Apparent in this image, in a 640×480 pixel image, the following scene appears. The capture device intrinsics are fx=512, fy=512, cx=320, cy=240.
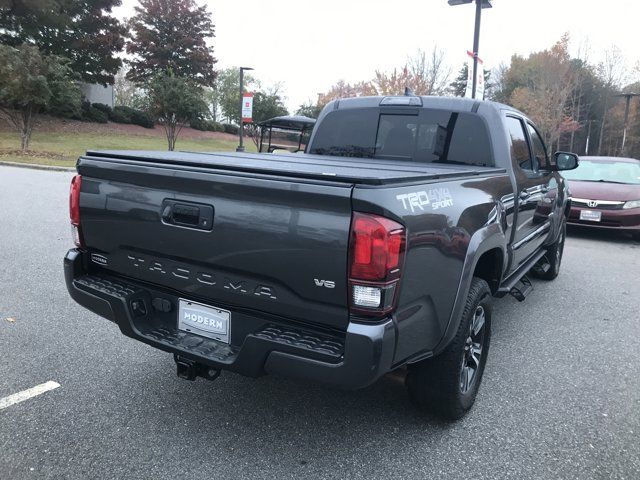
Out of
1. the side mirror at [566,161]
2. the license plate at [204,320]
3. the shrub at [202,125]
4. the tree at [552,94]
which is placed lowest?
the license plate at [204,320]

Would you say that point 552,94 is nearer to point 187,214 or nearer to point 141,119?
point 141,119

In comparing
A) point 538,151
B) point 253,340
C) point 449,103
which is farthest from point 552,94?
point 253,340

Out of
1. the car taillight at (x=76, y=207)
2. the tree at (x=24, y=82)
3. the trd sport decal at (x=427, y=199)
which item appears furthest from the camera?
the tree at (x=24, y=82)

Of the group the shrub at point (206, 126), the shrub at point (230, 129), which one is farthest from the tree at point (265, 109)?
the shrub at point (230, 129)

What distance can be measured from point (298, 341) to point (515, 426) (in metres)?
1.59

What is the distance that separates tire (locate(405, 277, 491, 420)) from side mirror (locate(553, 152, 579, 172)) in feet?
8.24

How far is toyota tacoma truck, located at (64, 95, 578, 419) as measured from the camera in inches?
83.6

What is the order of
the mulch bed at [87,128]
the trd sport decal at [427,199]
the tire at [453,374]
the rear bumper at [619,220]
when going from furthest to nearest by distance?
the mulch bed at [87,128] < the rear bumper at [619,220] < the tire at [453,374] < the trd sport decal at [427,199]

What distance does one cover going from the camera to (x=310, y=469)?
256 centimetres

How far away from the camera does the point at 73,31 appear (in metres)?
39.2

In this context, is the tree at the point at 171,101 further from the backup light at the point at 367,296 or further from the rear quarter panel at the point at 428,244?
the backup light at the point at 367,296

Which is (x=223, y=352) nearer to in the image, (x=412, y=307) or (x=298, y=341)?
(x=298, y=341)

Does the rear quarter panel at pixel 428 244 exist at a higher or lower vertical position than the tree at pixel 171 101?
lower

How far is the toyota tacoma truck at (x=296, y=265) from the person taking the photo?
6.97 feet
